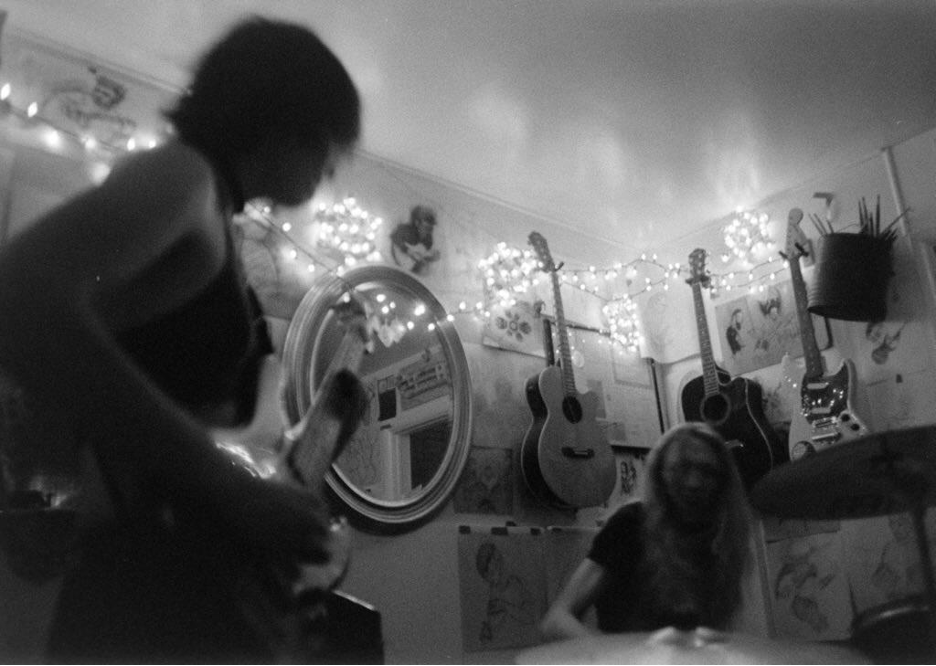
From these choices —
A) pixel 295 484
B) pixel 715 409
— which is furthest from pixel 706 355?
pixel 295 484

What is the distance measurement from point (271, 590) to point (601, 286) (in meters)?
1.83

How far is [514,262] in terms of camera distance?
1961 millimetres

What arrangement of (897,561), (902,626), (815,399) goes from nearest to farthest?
(902,626) → (897,561) → (815,399)

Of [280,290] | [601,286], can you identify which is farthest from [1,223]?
[601,286]

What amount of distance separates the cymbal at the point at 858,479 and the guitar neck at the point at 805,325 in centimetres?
63

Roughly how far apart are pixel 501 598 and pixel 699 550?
50 centimetres

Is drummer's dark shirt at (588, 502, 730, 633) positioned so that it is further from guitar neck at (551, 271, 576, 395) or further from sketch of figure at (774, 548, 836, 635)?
sketch of figure at (774, 548, 836, 635)

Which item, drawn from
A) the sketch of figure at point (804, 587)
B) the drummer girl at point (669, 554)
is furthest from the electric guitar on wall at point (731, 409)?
the drummer girl at point (669, 554)

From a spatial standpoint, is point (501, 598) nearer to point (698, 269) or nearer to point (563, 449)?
point (563, 449)

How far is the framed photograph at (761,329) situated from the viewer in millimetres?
2000

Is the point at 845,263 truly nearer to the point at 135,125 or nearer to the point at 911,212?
the point at 911,212

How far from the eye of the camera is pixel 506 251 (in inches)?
77.1

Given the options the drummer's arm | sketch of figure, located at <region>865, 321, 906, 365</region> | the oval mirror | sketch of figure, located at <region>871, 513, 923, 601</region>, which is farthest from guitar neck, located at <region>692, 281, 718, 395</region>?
the drummer's arm

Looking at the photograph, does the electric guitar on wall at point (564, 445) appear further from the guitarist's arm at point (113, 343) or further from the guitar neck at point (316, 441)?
the guitarist's arm at point (113, 343)
